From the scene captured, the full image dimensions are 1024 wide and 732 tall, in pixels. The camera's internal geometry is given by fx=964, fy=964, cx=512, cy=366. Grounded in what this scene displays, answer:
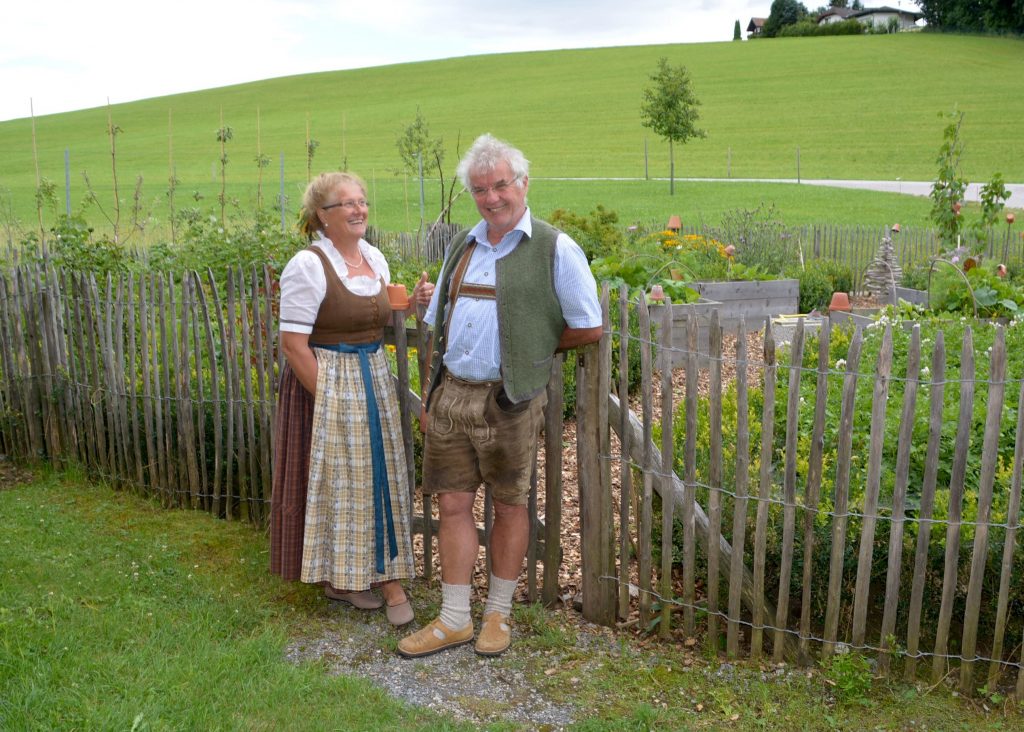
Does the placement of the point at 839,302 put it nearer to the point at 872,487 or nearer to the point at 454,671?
the point at 872,487

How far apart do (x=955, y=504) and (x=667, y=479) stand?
0.99 metres

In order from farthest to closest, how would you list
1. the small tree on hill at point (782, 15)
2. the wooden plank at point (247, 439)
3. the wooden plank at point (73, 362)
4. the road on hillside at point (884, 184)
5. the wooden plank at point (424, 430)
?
the small tree on hill at point (782, 15) < the road on hillside at point (884, 184) < the wooden plank at point (73, 362) < the wooden plank at point (247, 439) < the wooden plank at point (424, 430)

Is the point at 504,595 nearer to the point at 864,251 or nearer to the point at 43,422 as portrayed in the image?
the point at 43,422

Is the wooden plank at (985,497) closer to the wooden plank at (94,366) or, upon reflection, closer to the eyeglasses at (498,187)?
the eyeglasses at (498,187)

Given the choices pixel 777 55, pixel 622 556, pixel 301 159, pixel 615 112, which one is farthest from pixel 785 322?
pixel 777 55

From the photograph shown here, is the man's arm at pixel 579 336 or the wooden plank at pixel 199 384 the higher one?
the man's arm at pixel 579 336

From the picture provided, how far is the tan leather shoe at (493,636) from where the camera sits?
11.9 ft

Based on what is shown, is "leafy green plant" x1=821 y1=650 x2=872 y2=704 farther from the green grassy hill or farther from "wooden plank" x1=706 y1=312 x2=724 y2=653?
the green grassy hill

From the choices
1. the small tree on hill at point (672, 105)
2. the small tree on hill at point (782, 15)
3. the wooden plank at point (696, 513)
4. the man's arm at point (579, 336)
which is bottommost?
the wooden plank at point (696, 513)

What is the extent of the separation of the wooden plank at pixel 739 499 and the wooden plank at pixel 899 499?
496 mm

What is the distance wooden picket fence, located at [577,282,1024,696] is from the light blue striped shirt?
10.1 inches

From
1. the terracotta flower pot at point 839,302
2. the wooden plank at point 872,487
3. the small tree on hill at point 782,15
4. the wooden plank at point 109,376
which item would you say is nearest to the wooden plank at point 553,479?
the wooden plank at point 872,487

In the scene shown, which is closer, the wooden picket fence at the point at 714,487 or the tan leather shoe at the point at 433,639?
the wooden picket fence at the point at 714,487

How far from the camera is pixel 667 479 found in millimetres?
3629
